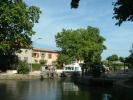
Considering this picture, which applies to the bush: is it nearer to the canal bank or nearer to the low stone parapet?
the low stone parapet

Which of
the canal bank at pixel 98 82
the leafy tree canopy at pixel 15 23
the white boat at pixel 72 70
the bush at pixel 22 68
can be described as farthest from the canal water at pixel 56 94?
the white boat at pixel 72 70

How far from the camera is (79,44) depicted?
120250mm

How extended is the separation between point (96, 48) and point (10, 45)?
5346 centimetres

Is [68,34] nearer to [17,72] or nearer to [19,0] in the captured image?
[17,72]

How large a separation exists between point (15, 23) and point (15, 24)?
6.7 inches

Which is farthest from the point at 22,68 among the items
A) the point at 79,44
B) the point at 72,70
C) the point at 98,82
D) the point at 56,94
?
the point at 79,44

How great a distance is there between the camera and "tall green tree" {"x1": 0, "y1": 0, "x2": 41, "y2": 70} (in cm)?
7133

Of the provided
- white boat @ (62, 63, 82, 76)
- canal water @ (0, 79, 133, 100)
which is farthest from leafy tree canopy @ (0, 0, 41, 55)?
canal water @ (0, 79, 133, 100)

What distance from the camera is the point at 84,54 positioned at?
12106 cm

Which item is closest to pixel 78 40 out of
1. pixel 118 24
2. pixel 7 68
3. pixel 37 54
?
pixel 37 54

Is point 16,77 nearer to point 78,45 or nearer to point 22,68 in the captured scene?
point 22,68

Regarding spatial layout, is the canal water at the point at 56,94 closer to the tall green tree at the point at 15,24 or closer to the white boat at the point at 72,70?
the tall green tree at the point at 15,24

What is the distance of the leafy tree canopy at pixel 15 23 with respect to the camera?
71.3 metres

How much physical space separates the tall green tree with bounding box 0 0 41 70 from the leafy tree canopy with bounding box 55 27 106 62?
44.1 metres
